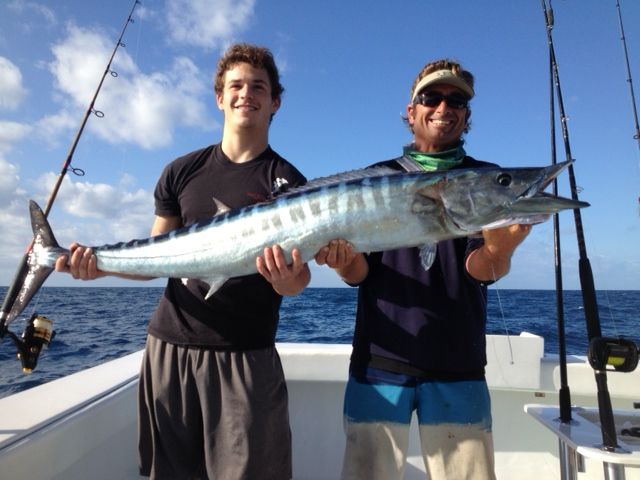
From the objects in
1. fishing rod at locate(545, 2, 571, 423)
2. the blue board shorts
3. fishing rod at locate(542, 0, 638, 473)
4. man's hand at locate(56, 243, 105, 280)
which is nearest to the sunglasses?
fishing rod at locate(545, 2, 571, 423)

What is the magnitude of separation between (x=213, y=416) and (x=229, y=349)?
0.40 meters

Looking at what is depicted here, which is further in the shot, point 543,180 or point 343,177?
point 343,177

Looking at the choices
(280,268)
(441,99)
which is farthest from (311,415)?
(441,99)

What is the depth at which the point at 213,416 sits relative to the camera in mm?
2527

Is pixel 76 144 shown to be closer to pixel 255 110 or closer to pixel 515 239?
pixel 255 110

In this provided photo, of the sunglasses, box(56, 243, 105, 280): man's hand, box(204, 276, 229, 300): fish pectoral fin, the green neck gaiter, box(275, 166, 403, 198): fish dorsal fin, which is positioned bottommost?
box(204, 276, 229, 300): fish pectoral fin

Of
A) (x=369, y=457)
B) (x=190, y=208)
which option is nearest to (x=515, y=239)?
(x=369, y=457)

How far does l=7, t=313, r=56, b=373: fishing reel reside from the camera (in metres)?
2.85

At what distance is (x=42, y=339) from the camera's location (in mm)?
2934

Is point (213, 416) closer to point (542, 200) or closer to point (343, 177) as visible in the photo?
point (343, 177)

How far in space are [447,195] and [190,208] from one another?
167cm

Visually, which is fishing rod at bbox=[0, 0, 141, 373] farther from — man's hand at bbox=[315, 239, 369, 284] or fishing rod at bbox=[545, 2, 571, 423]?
fishing rod at bbox=[545, 2, 571, 423]

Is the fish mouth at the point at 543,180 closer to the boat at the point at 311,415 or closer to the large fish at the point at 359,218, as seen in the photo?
the large fish at the point at 359,218

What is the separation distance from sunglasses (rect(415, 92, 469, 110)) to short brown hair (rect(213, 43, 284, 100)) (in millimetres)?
1060
